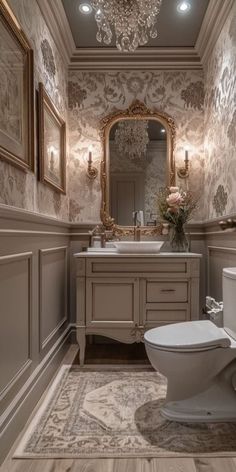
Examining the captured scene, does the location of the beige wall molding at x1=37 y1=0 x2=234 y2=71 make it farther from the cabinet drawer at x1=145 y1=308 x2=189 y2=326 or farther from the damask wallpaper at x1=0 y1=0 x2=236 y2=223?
the cabinet drawer at x1=145 y1=308 x2=189 y2=326

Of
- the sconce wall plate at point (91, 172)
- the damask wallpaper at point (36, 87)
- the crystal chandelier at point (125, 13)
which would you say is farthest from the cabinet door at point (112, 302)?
the crystal chandelier at point (125, 13)

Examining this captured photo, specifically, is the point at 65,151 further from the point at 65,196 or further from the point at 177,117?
the point at 177,117

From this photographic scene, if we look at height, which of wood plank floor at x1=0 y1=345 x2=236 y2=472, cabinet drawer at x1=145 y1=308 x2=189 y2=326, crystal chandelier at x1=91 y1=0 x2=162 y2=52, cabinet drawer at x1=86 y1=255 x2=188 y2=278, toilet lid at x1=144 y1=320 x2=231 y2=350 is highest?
crystal chandelier at x1=91 y1=0 x2=162 y2=52

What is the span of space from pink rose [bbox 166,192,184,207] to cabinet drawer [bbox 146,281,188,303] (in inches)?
27.1

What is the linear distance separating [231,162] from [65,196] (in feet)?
4.44

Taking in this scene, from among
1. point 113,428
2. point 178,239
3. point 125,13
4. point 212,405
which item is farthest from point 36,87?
point 212,405

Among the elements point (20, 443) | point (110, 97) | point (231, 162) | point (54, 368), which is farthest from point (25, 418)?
point (110, 97)

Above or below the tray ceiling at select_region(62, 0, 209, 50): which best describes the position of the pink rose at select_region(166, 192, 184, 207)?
below

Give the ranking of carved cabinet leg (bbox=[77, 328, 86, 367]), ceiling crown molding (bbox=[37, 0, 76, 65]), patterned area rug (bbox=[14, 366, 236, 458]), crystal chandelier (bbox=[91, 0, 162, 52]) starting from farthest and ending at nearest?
carved cabinet leg (bbox=[77, 328, 86, 367]) < ceiling crown molding (bbox=[37, 0, 76, 65]) < crystal chandelier (bbox=[91, 0, 162, 52]) < patterned area rug (bbox=[14, 366, 236, 458])

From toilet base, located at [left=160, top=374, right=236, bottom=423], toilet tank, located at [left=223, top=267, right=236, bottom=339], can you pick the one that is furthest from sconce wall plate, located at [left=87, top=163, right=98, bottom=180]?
toilet base, located at [left=160, top=374, right=236, bottom=423]

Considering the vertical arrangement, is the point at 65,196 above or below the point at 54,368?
above

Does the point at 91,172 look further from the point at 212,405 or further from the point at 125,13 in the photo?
the point at 212,405

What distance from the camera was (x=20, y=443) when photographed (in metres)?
1.45

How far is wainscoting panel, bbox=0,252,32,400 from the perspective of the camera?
137 cm
